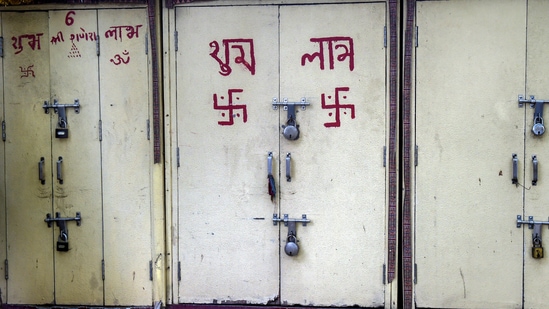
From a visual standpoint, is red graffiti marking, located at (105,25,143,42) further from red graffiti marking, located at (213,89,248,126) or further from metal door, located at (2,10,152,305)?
red graffiti marking, located at (213,89,248,126)

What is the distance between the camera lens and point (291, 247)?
10.9ft

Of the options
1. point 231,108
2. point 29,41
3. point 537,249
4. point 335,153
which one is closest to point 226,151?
point 231,108

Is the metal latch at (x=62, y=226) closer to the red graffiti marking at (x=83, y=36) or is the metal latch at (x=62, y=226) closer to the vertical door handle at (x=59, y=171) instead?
the vertical door handle at (x=59, y=171)

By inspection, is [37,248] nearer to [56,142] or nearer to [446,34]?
[56,142]

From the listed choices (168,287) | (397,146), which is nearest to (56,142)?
(168,287)

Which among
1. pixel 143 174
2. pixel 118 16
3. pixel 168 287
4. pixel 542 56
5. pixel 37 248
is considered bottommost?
pixel 168 287

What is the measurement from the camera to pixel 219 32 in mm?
3365

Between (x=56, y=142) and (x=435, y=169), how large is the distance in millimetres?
2460

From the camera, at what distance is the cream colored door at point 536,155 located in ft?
10.3

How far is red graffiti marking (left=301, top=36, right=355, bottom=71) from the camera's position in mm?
3287

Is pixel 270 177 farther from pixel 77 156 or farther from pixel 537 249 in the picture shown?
pixel 537 249

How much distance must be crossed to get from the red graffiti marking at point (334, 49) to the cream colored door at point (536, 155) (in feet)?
3.49

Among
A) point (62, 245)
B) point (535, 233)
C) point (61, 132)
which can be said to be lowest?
point (62, 245)

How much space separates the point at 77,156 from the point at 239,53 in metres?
1.27
